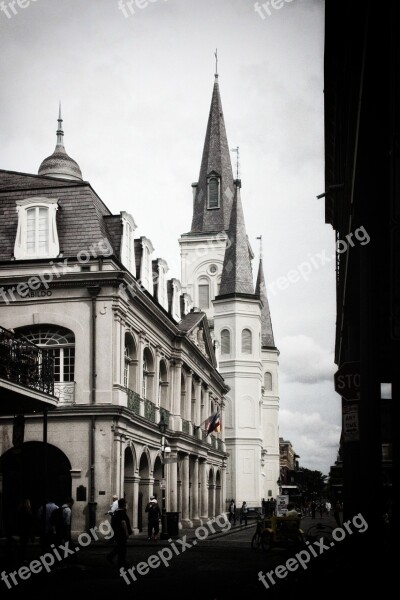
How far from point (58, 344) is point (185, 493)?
52.7ft

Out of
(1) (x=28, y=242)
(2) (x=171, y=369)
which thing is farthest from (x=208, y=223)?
(1) (x=28, y=242)

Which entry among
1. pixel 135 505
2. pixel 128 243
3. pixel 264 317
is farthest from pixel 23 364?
pixel 264 317

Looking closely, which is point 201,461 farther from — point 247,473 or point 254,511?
point 247,473

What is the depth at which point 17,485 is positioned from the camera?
36.1 m

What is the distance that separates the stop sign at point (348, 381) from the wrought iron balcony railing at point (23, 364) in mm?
8300

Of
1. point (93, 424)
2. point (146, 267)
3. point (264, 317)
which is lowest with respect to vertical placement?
point (93, 424)

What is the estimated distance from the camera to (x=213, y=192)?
97.2m

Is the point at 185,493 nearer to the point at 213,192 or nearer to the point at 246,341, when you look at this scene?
the point at 246,341

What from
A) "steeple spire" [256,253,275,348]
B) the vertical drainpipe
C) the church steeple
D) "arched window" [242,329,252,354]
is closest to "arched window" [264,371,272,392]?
"steeple spire" [256,253,275,348]

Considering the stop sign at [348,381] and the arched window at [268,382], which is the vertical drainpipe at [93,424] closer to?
the stop sign at [348,381]

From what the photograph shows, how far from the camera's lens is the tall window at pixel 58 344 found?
1437 inches

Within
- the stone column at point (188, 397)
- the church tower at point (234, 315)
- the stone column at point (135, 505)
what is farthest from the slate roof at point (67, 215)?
the church tower at point (234, 315)

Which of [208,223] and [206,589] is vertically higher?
[208,223]

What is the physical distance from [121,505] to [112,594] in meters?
5.73
